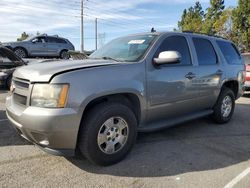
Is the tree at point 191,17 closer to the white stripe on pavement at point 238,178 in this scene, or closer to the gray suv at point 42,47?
the gray suv at point 42,47

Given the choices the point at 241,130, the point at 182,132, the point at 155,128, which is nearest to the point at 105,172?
the point at 155,128

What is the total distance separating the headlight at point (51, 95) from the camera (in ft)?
12.8

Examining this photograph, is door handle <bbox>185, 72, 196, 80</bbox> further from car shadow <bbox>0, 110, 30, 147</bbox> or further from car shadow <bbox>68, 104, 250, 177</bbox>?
car shadow <bbox>0, 110, 30, 147</bbox>

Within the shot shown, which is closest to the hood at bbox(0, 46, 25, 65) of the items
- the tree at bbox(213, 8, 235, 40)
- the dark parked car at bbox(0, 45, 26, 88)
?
the dark parked car at bbox(0, 45, 26, 88)

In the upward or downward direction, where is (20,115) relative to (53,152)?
upward

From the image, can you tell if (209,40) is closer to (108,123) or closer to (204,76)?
(204,76)

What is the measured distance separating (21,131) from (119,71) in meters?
1.49

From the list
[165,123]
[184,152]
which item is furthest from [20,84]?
[184,152]

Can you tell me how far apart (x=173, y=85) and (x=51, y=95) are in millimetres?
2120

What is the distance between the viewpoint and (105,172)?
428 centimetres

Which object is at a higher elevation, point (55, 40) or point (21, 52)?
point (55, 40)

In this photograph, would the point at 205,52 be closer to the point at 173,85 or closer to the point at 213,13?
the point at 173,85

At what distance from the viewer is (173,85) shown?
17.3ft

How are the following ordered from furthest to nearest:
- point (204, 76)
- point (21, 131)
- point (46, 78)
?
point (204, 76), point (21, 131), point (46, 78)
